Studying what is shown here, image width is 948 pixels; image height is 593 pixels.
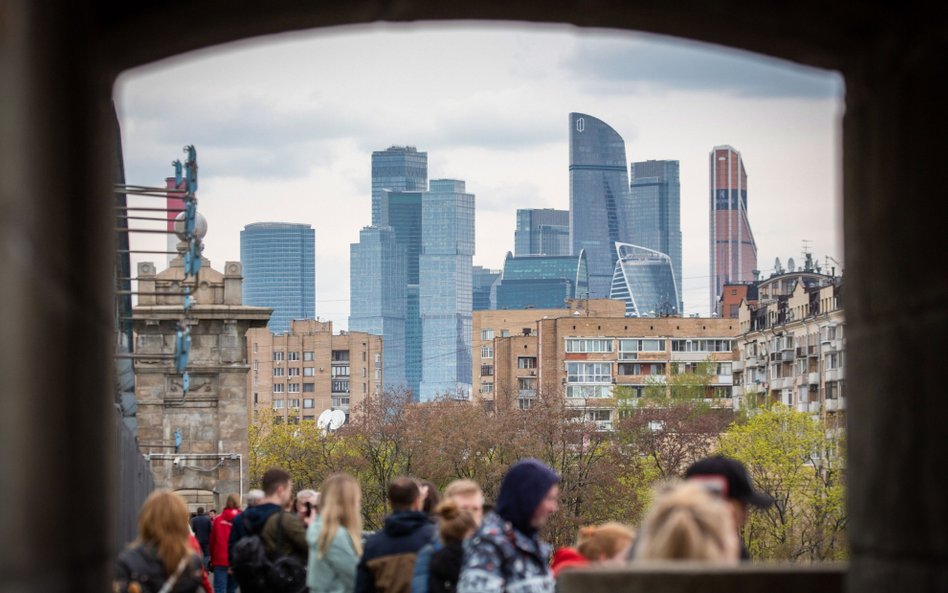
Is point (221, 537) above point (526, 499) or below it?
below

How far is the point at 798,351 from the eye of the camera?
133250 millimetres

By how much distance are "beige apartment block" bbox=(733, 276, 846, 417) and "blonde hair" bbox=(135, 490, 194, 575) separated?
10229cm

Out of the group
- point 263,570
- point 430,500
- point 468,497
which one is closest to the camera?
point 468,497

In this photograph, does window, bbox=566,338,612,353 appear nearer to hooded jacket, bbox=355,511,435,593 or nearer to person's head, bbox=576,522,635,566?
hooded jacket, bbox=355,511,435,593

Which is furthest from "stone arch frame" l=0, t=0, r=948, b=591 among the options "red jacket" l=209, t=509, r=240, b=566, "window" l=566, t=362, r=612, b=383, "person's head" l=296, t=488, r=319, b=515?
"window" l=566, t=362, r=612, b=383

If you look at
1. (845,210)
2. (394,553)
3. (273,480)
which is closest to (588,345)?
(273,480)

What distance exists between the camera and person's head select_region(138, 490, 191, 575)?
916 centimetres

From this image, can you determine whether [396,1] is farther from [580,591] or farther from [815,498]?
[815,498]

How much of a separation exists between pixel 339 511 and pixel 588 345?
171231 mm

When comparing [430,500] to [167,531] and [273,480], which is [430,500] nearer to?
[273,480]
